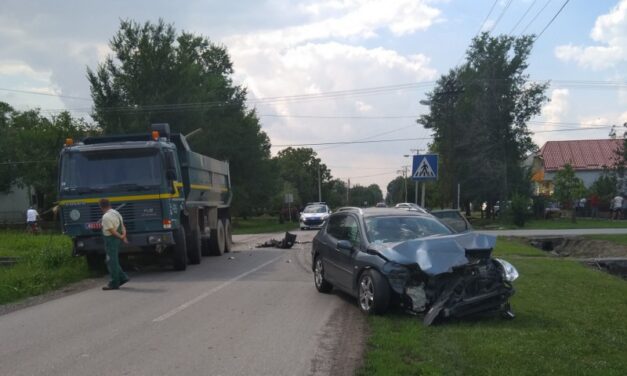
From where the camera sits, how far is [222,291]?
11.2 meters

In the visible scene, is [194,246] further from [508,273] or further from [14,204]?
[14,204]

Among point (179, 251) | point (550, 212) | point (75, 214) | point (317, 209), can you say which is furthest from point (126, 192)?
point (550, 212)

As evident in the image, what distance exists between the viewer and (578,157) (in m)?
71.1

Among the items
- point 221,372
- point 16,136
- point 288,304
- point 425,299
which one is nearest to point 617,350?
point 425,299

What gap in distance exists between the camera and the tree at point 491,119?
48.9 meters

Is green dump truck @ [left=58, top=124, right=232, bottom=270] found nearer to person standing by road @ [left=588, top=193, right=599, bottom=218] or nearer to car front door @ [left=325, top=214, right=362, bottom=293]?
car front door @ [left=325, top=214, right=362, bottom=293]

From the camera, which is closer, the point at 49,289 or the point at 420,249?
the point at 420,249

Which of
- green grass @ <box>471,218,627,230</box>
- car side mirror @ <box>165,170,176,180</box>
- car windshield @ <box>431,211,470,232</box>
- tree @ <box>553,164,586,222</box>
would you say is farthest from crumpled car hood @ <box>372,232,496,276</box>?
tree @ <box>553,164,586,222</box>

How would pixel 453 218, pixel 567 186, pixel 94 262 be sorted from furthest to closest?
pixel 567 186
pixel 453 218
pixel 94 262

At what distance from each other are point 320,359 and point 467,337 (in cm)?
173

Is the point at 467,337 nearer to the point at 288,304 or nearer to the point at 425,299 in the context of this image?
the point at 425,299

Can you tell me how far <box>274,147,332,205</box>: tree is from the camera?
321 ft

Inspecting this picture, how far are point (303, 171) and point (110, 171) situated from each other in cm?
8690

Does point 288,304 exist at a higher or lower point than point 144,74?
lower
